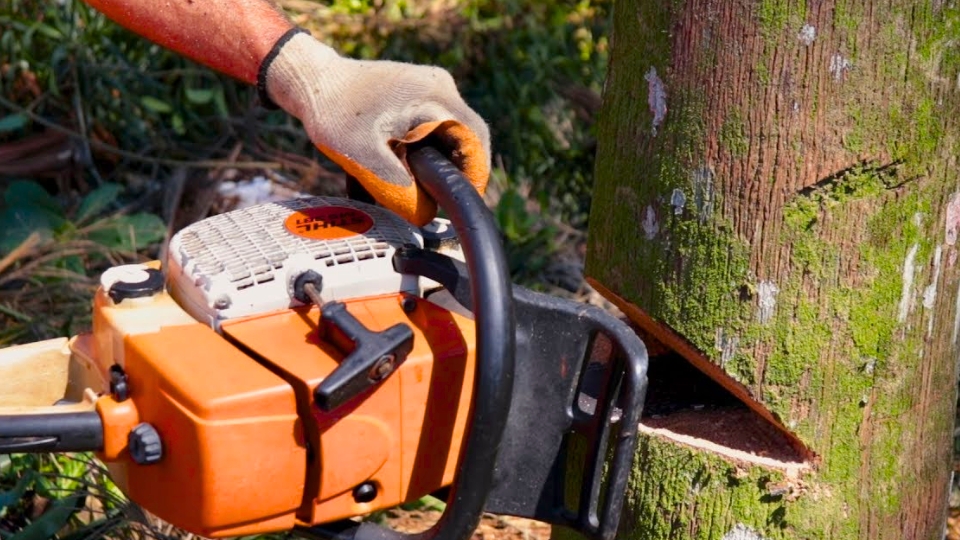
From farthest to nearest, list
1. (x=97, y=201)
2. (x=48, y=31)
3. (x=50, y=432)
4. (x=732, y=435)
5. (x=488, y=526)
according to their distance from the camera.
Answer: (x=48, y=31), (x=97, y=201), (x=488, y=526), (x=732, y=435), (x=50, y=432)

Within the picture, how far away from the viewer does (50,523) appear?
7.30ft

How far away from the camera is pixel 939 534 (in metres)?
1.85

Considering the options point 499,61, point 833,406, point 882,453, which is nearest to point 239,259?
point 833,406

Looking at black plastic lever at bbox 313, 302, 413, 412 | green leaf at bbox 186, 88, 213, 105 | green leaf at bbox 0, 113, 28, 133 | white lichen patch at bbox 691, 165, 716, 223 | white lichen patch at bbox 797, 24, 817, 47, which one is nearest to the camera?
black plastic lever at bbox 313, 302, 413, 412

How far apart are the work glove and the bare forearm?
0.20 feet

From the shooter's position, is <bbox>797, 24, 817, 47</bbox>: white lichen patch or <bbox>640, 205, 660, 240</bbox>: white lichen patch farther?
<bbox>640, 205, 660, 240</bbox>: white lichen patch

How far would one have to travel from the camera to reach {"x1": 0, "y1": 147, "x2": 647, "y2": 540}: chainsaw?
51.8 inches

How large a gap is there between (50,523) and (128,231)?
1202 mm

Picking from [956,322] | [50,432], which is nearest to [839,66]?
[956,322]

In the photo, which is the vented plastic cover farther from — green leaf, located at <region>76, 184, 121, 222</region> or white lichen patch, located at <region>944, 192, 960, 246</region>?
green leaf, located at <region>76, 184, 121, 222</region>

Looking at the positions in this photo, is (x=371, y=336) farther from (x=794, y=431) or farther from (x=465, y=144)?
(x=794, y=431)

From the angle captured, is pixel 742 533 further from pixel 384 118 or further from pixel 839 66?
pixel 384 118

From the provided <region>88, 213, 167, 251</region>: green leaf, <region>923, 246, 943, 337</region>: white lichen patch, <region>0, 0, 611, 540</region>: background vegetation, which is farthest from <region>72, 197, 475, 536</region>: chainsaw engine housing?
<region>88, 213, 167, 251</region>: green leaf

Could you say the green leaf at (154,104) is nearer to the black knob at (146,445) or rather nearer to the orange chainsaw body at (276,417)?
the orange chainsaw body at (276,417)
